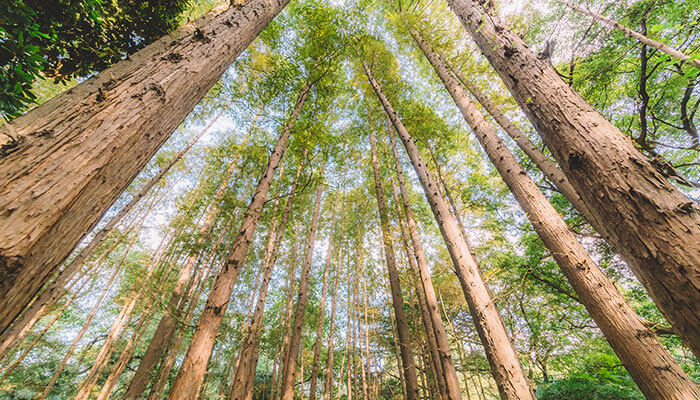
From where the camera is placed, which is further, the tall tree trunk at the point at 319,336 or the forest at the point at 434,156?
the tall tree trunk at the point at 319,336

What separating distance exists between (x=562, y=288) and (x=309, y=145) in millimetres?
6486

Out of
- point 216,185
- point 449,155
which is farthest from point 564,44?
point 216,185

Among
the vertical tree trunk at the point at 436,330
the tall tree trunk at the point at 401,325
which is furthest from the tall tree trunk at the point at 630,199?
the tall tree trunk at the point at 401,325

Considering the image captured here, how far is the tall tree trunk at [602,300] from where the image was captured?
170 centimetres

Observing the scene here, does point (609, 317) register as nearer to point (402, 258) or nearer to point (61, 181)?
point (61, 181)

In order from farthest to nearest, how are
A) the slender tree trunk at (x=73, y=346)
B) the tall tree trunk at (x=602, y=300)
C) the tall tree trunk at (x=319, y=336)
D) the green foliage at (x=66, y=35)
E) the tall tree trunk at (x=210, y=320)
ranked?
the slender tree trunk at (x=73, y=346)
the tall tree trunk at (x=319, y=336)
the tall tree trunk at (x=210, y=320)
the tall tree trunk at (x=602, y=300)
the green foliage at (x=66, y=35)

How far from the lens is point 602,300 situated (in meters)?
2.09

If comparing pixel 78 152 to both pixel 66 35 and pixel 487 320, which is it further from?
pixel 487 320

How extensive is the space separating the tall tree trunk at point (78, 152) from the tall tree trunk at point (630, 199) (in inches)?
77.6

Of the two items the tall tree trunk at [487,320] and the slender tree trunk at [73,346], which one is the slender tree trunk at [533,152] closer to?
the tall tree trunk at [487,320]

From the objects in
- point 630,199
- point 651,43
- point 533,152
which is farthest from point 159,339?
point 651,43

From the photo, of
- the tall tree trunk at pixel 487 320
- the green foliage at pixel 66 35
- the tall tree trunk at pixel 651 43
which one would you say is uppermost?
the tall tree trunk at pixel 651 43

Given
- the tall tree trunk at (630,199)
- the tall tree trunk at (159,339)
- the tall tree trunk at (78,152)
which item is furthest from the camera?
the tall tree trunk at (159,339)

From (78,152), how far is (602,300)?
3.75m
